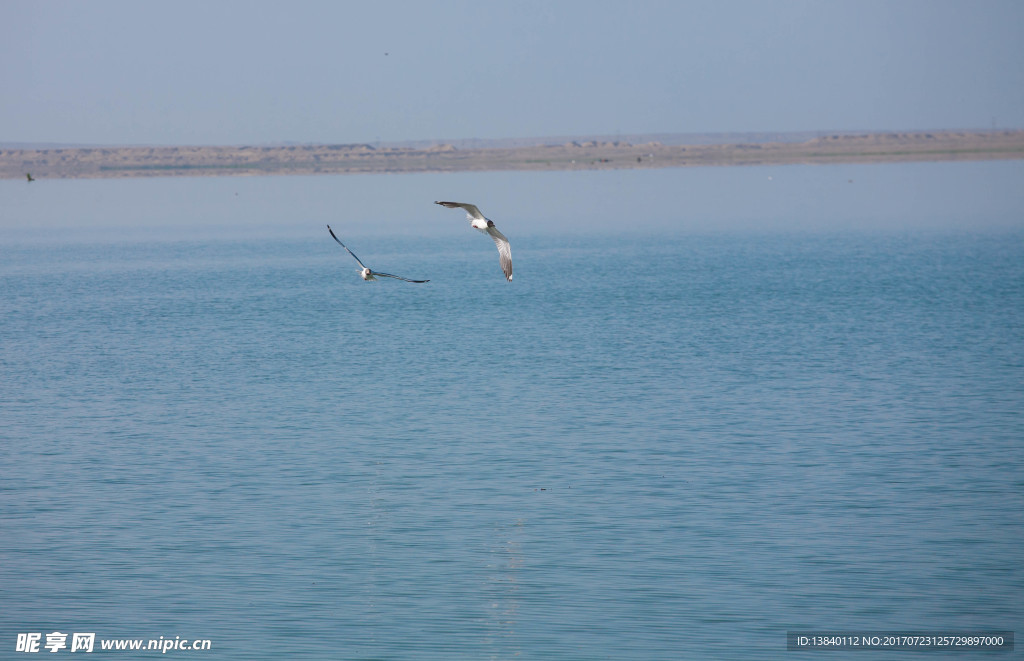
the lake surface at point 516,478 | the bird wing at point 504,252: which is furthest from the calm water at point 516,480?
the bird wing at point 504,252

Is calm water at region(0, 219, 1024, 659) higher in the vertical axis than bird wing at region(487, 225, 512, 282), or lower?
lower

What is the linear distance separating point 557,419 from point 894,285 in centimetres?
4584

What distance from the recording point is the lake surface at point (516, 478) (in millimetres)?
20188

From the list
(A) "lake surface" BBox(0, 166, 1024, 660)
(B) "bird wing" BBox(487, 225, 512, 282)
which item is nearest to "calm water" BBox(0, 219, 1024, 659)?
(A) "lake surface" BBox(0, 166, 1024, 660)

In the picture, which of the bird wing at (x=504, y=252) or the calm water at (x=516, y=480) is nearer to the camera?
the calm water at (x=516, y=480)

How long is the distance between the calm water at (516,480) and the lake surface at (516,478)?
10cm

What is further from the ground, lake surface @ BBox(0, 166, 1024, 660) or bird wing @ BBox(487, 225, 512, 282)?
bird wing @ BBox(487, 225, 512, 282)

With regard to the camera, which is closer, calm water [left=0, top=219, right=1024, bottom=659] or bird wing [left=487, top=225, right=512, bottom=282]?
calm water [left=0, top=219, right=1024, bottom=659]

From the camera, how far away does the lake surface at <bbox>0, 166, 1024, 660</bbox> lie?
20188mm

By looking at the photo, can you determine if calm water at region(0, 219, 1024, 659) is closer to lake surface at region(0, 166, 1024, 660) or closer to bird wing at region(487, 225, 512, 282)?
lake surface at region(0, 166, 1024, 660)

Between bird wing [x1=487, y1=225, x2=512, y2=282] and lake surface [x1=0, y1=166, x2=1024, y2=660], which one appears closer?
lake surface [x1=0, y1=166, x2=1024, y2=660]

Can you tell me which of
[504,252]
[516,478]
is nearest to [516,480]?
[516,478]

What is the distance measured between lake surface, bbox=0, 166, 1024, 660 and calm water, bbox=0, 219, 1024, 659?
0.10 m

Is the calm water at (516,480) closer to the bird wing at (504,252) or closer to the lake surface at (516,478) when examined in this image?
the lake surface at (516,478)
